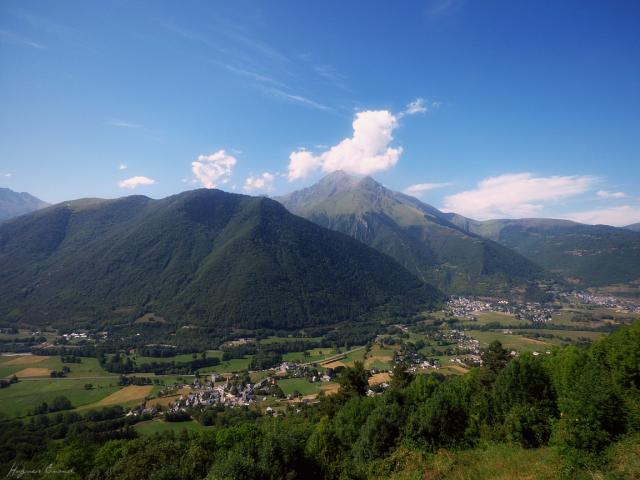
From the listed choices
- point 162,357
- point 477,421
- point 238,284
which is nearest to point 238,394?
point 162,357

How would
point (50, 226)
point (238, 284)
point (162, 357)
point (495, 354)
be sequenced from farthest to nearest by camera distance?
point (50, 226) → point (238, 284) → point (162, 357) → point (495, 354)

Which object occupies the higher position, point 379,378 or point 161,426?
point 379,378

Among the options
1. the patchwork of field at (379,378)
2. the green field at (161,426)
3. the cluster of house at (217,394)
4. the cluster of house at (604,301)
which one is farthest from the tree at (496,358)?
the cluster of house at (604,301)

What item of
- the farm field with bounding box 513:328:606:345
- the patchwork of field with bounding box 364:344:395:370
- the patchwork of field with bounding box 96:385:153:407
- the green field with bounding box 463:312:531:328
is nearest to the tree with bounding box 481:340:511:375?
the patchwork of field with bounding box 364:344:395:370

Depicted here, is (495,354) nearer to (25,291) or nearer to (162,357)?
(162,357)

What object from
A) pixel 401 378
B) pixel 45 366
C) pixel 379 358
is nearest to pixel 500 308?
pixel 379 358

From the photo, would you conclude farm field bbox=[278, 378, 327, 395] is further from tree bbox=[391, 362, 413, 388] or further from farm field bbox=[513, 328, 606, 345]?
farm field bbox=[513, 328, 606, 345]

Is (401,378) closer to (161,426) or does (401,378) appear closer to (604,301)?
(161,426)
